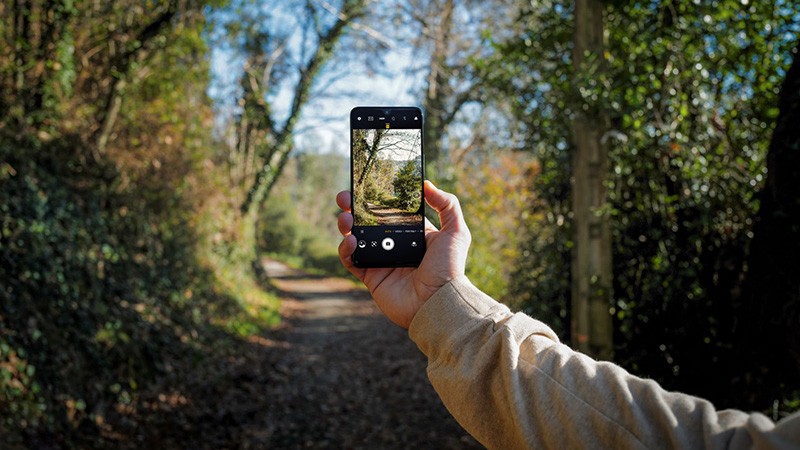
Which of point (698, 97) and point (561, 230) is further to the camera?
point (561, 230)

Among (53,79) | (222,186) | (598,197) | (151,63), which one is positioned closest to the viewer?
(598,197)

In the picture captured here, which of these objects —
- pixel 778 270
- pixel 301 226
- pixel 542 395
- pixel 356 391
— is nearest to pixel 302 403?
pixel 356 391

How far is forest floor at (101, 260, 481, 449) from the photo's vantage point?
21.9 feet

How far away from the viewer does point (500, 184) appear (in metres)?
10.3

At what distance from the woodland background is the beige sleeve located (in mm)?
2716

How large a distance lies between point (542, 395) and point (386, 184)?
→ 949mm

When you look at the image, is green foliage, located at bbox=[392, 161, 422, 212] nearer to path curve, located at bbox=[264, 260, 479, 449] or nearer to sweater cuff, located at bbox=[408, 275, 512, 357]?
sweater cuff, located at bbox=[408, 275, 512, 357]

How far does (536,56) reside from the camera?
245 inches

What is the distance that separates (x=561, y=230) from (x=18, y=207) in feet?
18.7

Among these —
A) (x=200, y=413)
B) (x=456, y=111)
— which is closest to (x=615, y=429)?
(x=200, y=413)

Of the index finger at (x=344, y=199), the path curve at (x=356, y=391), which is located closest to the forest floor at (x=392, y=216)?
the index finger at (x=344, y=199)

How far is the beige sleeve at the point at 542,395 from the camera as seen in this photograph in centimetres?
122

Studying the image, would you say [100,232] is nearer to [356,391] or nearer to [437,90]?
[356,391]

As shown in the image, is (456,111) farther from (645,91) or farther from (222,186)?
(645,91)
